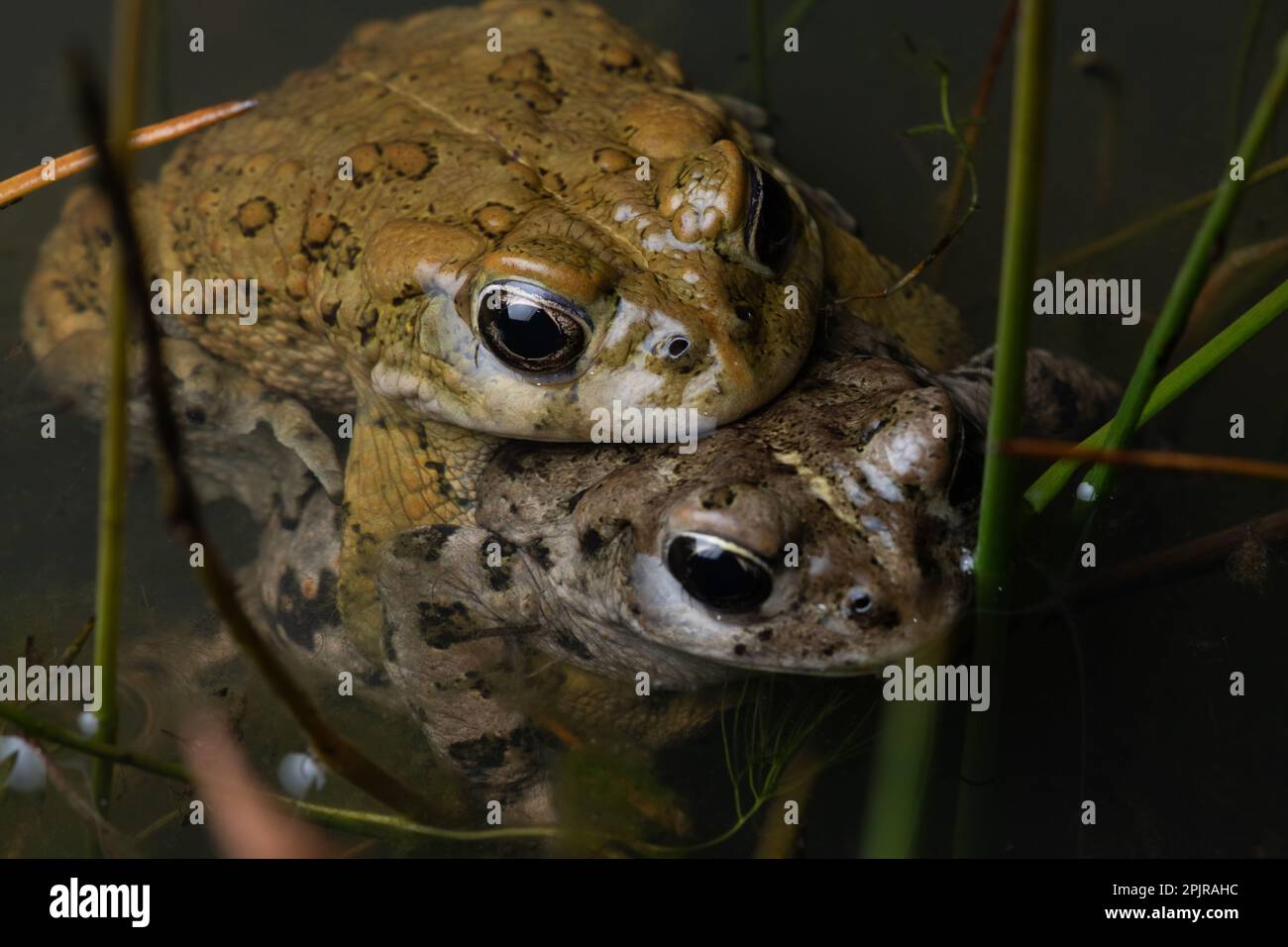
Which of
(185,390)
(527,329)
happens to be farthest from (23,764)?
(527,329)

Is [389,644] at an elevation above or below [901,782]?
above

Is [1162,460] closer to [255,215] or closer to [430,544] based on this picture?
[430,544]

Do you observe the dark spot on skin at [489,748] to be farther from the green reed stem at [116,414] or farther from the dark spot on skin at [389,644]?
the green reed stem at [116,414]
